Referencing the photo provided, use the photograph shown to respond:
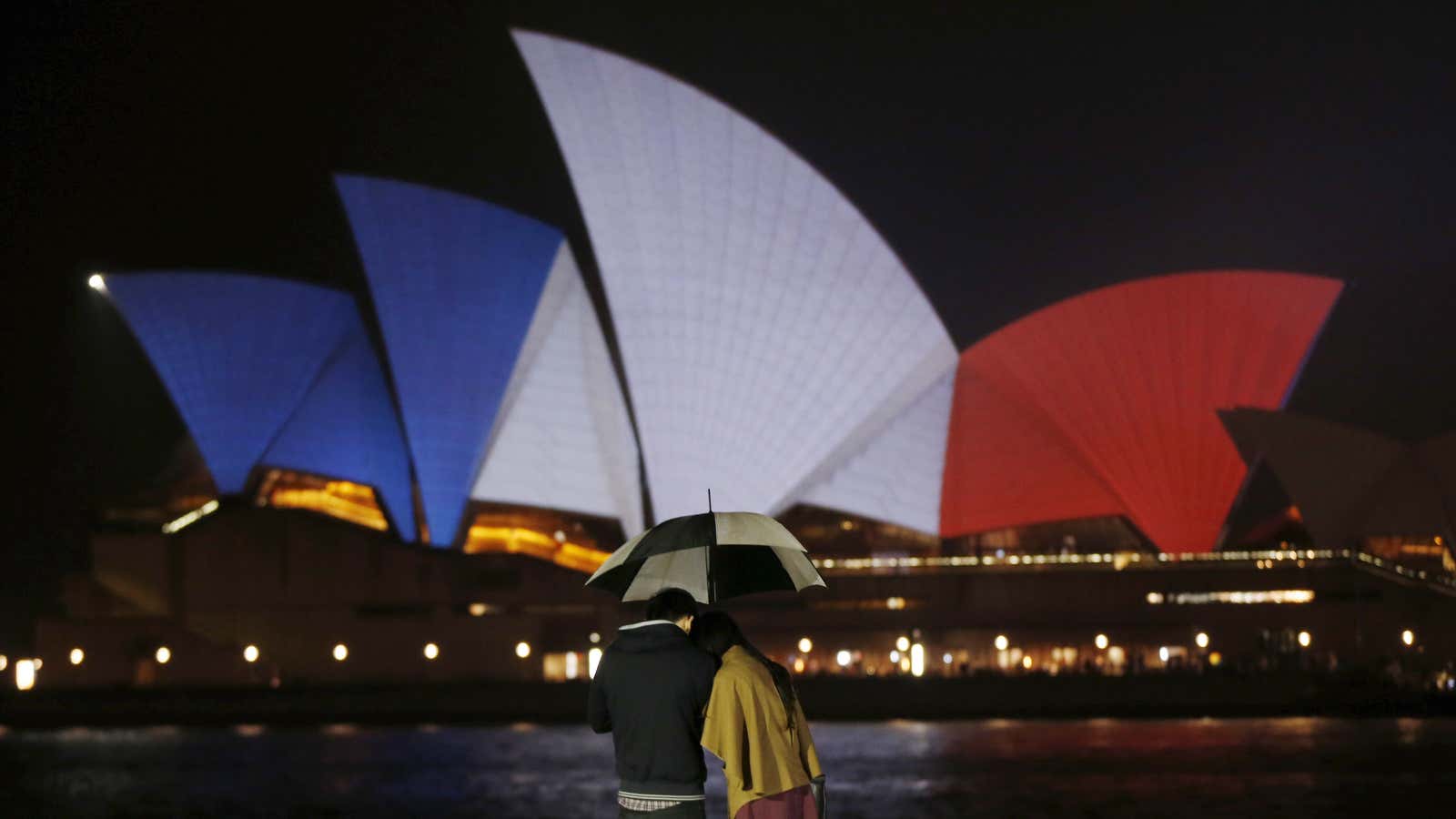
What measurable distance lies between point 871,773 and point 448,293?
59.0ft

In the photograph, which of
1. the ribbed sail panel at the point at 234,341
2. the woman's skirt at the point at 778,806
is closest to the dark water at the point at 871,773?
the woman's skirt at the point at 778,806

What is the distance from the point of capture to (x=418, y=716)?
1239 inches

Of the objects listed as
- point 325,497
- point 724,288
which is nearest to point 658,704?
point 724,288

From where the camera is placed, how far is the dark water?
13.7 metres

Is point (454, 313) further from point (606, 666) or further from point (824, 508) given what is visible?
point (606, 666)

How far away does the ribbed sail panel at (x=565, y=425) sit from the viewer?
33469 millimetres

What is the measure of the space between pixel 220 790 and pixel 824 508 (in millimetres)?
21533

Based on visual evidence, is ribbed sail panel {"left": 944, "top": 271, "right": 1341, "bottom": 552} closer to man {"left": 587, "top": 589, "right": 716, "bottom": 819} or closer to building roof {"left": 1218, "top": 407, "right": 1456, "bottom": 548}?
building roof {"left": 1218, "top": 407, "right": 1456, "bottom": 548}

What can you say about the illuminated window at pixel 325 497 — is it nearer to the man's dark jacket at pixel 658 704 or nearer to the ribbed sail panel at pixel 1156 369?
the ribbed sail panel at pixel 1156 369

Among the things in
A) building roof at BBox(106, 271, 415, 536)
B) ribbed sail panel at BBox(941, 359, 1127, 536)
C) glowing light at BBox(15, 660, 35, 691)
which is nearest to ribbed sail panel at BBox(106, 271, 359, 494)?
building roof at BBox(106, 271, 415, 536)

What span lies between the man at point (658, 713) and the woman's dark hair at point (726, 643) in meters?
0.22

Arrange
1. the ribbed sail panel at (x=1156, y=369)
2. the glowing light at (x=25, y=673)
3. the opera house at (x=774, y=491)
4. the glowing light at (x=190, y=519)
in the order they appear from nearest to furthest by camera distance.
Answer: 1. the opera house at (x=774, y=491)
2. the ribbed sail panel at (x=1156, y=369)
3. the glowing light at (x=190, y=519)
4. the glowing light at (x=25, y=673)

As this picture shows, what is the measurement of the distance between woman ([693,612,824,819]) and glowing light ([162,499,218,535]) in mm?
32464

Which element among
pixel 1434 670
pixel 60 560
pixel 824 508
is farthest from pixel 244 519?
pixel 1434 670
